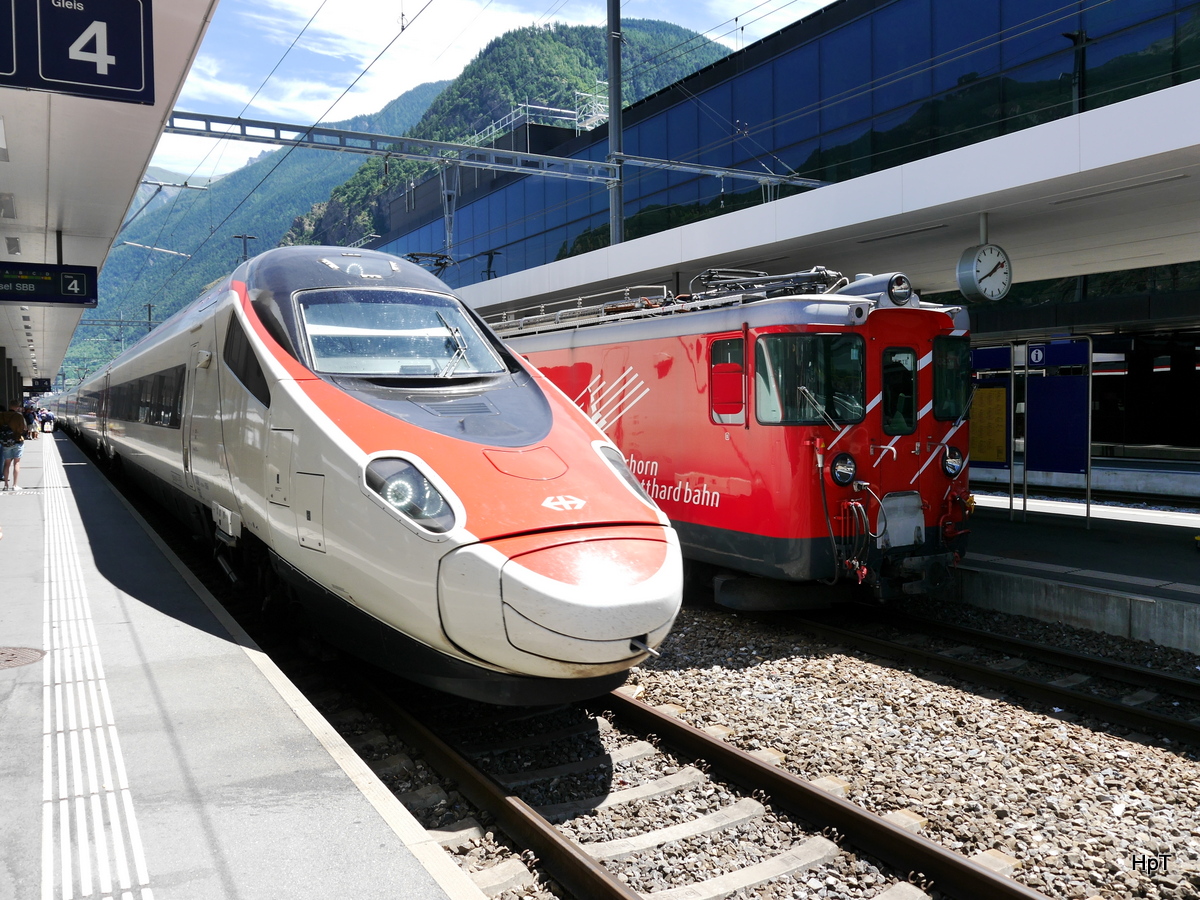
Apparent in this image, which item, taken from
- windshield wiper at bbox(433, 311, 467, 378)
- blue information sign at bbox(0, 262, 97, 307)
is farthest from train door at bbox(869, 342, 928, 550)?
blue information sign at bbox(0, 262, 97, 307)

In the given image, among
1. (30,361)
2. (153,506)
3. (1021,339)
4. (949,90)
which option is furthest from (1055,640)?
(30,361)

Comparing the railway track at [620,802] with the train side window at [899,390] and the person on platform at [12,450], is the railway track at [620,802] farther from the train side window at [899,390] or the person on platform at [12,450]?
the person on platform at [12,450]

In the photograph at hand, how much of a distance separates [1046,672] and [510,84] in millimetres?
62741

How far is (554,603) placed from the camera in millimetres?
4234

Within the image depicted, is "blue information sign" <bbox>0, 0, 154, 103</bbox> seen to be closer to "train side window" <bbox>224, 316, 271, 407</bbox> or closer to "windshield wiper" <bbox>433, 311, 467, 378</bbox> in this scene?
"train side window" <bbox>224, 316, 271, 407</bbox>

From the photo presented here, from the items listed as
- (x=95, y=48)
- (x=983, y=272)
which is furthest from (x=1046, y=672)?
(x=95, y=48)

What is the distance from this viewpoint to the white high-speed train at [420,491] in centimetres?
438

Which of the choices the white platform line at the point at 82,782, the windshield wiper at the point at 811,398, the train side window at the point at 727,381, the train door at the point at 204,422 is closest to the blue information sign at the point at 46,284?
the train door at the point at 204,422

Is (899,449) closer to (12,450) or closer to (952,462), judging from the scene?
(952,462)

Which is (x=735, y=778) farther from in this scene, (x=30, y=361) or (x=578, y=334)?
(x=30, y=361)

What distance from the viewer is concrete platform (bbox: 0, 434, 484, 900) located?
10.5 ft

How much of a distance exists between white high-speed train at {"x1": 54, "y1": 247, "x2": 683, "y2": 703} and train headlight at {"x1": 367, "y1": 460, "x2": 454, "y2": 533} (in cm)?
1

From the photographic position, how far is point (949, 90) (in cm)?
2052

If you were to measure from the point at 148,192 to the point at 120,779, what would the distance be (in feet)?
71.2
